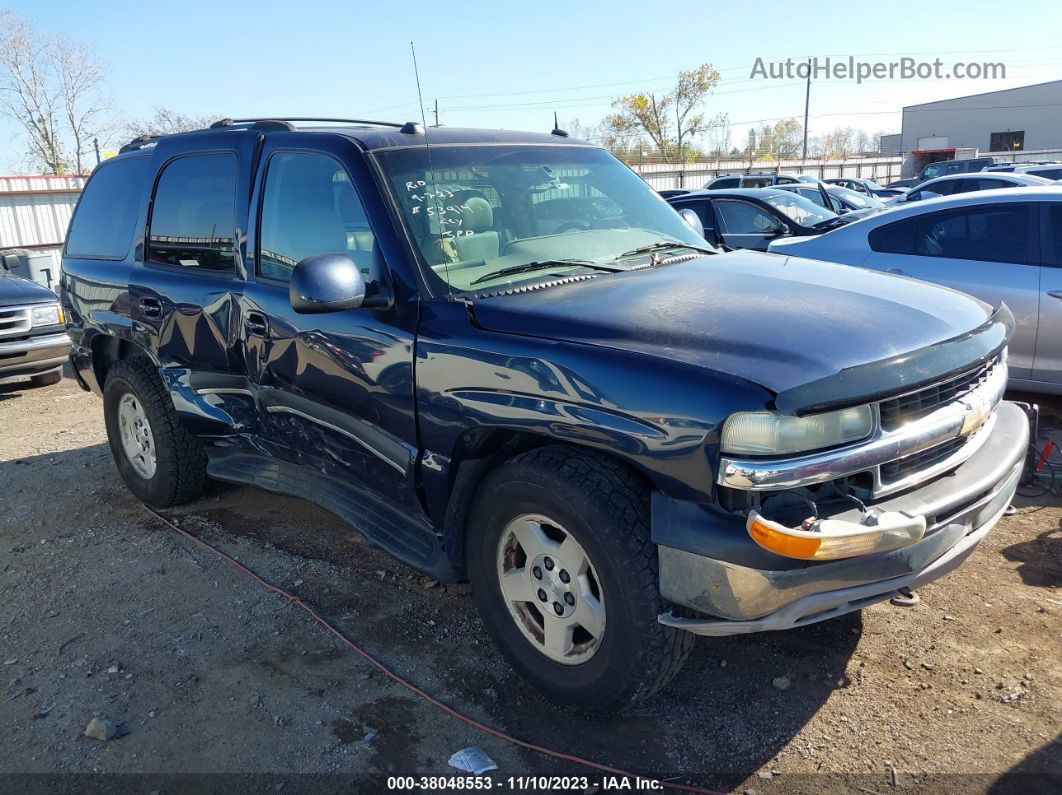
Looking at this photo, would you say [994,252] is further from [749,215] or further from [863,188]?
[863,188]

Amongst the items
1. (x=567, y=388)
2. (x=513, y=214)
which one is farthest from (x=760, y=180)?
(x=567, y=388)

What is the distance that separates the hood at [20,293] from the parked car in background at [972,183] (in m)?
12.0

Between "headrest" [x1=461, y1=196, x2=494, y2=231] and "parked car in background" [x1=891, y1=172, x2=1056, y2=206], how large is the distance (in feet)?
38.0

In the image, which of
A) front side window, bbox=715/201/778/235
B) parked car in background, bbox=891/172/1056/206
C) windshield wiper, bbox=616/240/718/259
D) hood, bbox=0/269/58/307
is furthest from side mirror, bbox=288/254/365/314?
parked car in background, bbox=891/172/1056/206

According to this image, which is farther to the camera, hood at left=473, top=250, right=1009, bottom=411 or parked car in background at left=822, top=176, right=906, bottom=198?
parked car in background at left=822, top=176, right=906, bottom=198

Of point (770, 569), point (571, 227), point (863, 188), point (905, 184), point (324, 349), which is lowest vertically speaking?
point (905, 184)

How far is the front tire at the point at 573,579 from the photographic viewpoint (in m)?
2.51

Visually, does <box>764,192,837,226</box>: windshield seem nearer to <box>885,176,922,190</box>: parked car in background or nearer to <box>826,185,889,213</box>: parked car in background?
<box>826,185,889,213</box>: parked car in background

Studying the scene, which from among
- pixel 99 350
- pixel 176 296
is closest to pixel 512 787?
pixel 176 296

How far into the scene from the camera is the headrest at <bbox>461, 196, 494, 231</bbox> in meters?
3.31

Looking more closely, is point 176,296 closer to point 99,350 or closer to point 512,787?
point 99,350

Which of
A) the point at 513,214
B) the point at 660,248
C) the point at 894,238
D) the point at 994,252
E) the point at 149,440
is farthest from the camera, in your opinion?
the point at 894,238

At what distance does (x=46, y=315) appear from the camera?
334 inches

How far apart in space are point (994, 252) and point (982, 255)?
75 mm
